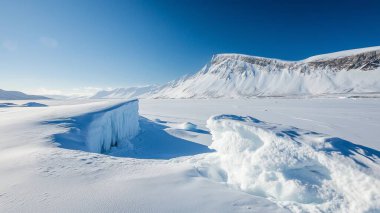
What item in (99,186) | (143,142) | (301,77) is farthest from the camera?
(301,77)

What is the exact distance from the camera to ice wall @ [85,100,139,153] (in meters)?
9.08

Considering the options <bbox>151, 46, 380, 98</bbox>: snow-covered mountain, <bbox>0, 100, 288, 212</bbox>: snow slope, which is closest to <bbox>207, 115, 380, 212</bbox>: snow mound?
<bbox>0, 100, 288, 212</bbox>: snow slope

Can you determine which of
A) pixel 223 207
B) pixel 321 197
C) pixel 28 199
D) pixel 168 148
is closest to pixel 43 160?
pixel 28 199

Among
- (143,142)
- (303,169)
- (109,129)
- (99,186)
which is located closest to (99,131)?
(109,129)

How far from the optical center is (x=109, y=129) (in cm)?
1248

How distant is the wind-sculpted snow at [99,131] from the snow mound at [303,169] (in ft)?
13.7

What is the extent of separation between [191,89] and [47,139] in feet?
622

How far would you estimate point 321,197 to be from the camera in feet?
12.5

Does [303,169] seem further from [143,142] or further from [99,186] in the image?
[143,142]

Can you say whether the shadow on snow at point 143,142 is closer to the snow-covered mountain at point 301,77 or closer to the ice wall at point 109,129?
the ice wall at point 109,129

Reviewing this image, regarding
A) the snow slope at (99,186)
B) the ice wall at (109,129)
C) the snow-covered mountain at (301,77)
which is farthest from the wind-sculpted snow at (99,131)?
the snow-covered mountain at (301,77)

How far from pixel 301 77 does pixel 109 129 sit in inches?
6460

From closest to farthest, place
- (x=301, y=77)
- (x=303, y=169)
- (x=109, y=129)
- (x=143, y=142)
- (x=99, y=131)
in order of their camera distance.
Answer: (x=303, y=169), (x=99, y=131), (x=109, y=129), (x=143, y=142), (x=301, y=77)

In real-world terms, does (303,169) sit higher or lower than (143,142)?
higher
